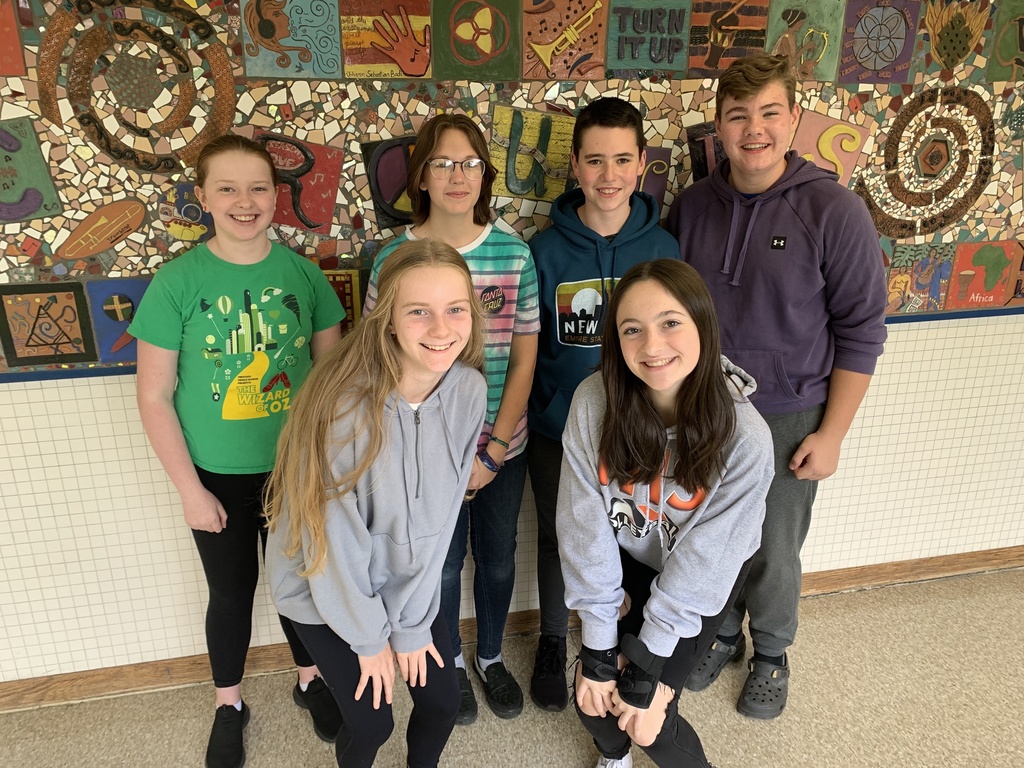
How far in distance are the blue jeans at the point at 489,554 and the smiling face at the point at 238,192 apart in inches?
34.2

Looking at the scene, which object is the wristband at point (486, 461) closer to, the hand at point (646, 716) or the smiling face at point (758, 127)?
the hand at point (646, 716)

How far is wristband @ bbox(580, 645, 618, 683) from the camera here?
151cm

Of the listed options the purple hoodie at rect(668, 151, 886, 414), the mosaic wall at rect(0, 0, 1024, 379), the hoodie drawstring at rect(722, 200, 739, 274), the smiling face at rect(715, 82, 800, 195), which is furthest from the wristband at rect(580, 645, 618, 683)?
the smiling face at rect(715, 82, 800, 195)

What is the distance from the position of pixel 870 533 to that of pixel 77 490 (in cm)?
256

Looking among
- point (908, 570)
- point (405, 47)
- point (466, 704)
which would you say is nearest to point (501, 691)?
point (466, 704)

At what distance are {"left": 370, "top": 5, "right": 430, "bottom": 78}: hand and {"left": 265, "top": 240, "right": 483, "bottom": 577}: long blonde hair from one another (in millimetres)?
614

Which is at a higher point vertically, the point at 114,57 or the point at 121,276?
the point at 114,57

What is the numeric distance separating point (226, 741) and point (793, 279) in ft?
6.14

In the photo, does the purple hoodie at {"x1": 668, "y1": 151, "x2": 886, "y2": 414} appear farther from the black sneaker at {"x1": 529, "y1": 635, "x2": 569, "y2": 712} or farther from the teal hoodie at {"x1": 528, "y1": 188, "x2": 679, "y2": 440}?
the black sneaker at {"x1": 529, "y1": 635, "x2": 569, "y2": 712}

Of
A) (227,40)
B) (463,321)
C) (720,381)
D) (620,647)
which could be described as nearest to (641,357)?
(720,381)

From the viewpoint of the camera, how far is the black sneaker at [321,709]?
1837 millimetres

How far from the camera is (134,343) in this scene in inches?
70.2

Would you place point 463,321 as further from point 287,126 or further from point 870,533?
point 870,533

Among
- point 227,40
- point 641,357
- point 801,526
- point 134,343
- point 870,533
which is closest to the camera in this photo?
point 641,357
